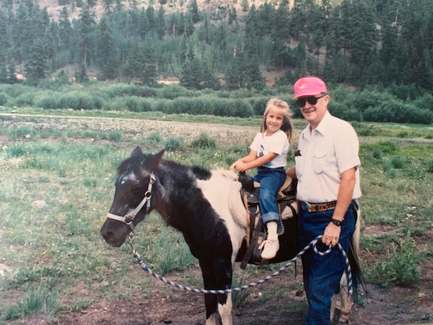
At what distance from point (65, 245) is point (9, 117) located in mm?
1887

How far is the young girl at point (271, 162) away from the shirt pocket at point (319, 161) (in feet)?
1.61

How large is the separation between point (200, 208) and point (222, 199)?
20 centimetres

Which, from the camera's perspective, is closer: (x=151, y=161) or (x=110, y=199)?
(x=151, y=161)

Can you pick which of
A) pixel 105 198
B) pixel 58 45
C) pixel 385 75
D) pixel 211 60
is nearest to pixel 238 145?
pixel 211 60

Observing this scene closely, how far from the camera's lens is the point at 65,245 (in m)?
4.52

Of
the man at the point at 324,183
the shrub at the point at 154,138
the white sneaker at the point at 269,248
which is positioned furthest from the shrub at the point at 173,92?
the white sneaker at the point at 269,248

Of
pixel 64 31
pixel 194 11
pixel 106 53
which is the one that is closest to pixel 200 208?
pixel 106 53

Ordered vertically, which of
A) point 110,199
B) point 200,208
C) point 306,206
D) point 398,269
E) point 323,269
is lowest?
point 398,269

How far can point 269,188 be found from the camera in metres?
3.09

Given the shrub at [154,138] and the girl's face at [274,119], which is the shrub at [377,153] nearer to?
the girl's face at [274,119]

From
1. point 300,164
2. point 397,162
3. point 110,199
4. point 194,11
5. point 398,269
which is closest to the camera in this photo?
point 300,164

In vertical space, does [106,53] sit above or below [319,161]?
above

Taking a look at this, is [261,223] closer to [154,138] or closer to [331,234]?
[331,234]

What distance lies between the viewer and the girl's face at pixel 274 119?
10.7 ft
